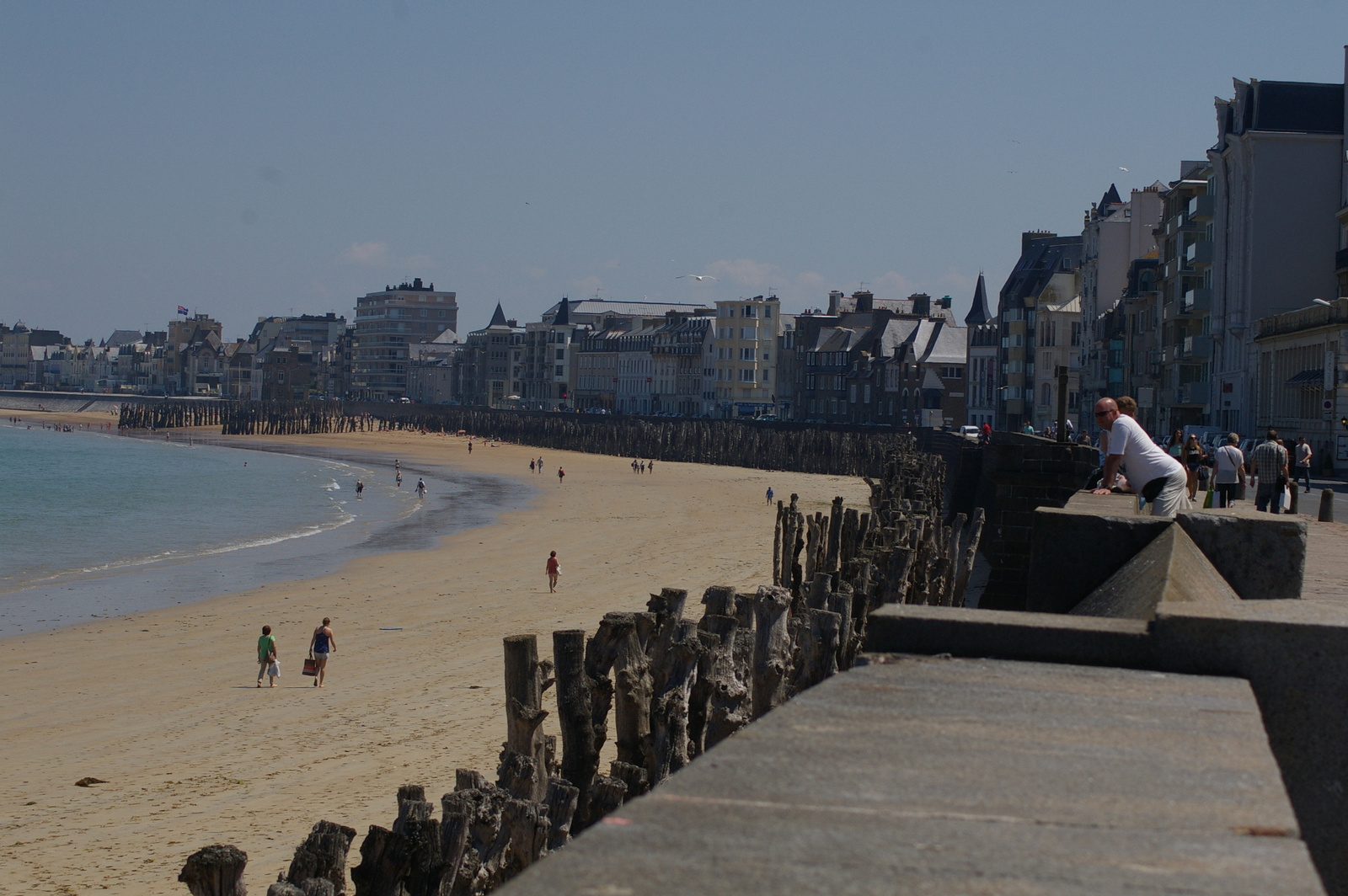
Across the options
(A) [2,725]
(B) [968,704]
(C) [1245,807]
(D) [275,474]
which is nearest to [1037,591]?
(B) [968,704]

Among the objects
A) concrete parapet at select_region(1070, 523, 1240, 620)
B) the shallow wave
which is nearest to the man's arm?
concrete parapet at select_region(1070, 523, 1240, 620)

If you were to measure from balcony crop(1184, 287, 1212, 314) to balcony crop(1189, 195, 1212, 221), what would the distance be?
2.92 metres

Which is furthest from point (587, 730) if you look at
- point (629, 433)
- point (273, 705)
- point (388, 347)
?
point (388, 347)

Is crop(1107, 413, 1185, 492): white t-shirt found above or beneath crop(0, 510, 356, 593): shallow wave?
above

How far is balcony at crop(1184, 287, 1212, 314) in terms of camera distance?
5356 centimetres

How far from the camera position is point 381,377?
19212cm

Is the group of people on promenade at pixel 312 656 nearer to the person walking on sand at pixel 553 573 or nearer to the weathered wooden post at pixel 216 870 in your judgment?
the person walking on sand at pixel 553 573

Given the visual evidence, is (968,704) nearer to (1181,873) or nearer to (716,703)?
(1181,873)

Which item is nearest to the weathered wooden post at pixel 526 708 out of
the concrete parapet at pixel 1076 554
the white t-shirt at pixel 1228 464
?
the concrete parapet at pixel 1076 554

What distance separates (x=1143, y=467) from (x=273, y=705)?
12948 millimetres

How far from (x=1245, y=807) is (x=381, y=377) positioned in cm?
19517

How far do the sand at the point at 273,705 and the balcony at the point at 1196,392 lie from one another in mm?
25085

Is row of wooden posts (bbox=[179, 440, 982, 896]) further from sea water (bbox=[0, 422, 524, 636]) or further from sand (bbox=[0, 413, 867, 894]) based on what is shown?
sea water (bbox=[0, 422, 524, 636])

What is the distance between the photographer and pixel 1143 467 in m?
8.02
